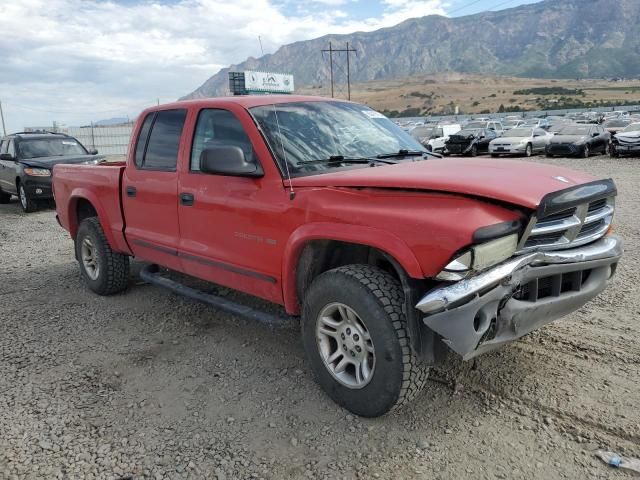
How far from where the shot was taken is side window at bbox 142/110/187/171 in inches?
173

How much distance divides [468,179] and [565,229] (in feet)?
2.05

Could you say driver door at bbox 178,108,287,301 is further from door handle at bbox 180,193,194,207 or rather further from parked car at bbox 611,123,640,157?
parked car at bbox 611,123,640,157

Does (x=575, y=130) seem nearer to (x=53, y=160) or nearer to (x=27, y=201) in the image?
(x=53, y=160)

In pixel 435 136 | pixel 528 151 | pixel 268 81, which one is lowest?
pixel 528 151

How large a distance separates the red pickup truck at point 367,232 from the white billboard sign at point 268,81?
40.3 m

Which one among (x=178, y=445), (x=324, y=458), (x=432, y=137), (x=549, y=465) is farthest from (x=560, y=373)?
(x=432, y=137)

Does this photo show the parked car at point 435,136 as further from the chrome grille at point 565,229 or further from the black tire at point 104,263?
the chrome grille at point 565,229

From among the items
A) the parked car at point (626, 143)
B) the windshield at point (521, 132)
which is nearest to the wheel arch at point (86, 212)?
the parked car at point (626, 143)

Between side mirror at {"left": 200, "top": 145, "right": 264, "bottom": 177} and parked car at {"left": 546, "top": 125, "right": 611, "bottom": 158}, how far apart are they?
21.1 meters

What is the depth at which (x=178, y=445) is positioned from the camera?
3.01m

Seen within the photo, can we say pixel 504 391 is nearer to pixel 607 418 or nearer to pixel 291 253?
pixel 607 418

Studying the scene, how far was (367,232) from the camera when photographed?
2.90 meters

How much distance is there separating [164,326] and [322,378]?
2.02m

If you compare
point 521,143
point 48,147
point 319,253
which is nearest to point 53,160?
point 48,147
